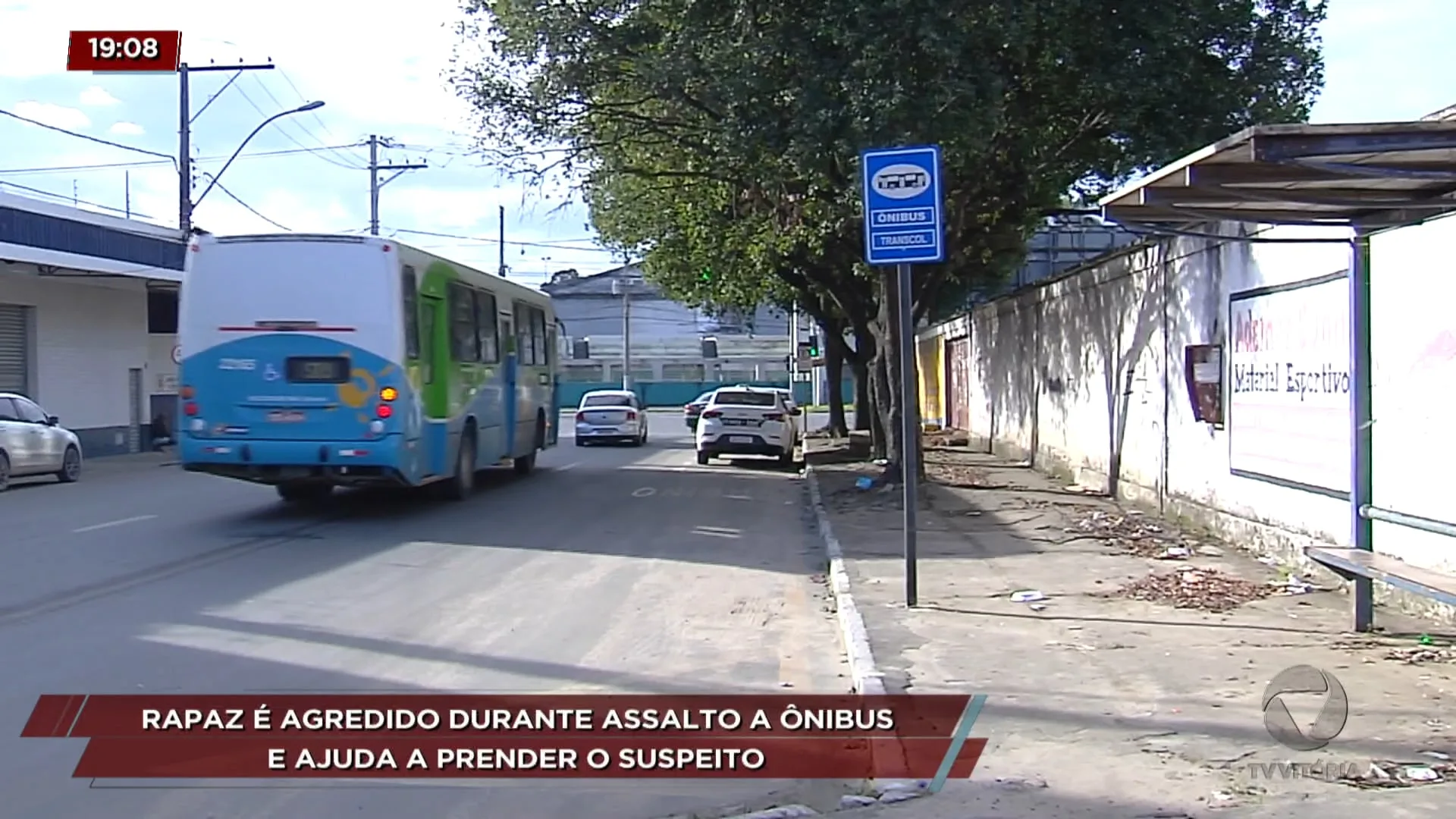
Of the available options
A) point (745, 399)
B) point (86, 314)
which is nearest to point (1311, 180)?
point (745, 399)

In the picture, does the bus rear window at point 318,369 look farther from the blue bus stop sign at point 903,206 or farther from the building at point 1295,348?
the building at point 1295,348

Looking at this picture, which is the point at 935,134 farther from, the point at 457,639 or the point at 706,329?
the point at 706,329

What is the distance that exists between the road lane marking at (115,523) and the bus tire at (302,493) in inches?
73.5

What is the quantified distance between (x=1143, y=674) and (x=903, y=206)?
409 cm

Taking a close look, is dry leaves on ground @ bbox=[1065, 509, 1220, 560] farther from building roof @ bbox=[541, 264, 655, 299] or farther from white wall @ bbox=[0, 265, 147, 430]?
building roof @ bbox=[541, 264, 655, 299]

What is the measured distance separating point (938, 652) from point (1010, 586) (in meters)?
2.79

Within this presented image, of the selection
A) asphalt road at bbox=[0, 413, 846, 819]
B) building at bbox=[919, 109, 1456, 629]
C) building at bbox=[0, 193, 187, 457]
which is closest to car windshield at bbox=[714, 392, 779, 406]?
asphalt road at bbox=[0, 413, 846, 819]

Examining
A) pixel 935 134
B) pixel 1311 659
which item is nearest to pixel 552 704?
pixel 1311 659

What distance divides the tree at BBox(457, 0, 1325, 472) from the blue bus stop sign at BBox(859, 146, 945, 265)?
5002 millimetres

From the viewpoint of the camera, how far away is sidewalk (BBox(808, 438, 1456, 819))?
597cm

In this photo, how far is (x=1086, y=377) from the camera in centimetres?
2055

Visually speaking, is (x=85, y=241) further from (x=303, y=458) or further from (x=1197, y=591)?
(x=1197, y=591)

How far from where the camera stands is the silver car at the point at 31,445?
2289cm

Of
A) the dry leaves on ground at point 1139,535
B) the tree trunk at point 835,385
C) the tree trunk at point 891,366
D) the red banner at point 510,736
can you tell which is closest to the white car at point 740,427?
the tree trunk at point 835,385
